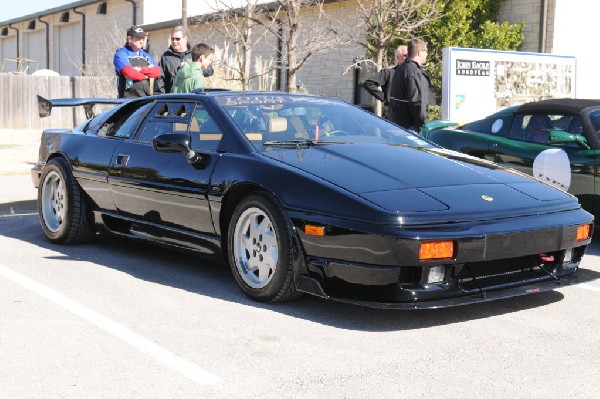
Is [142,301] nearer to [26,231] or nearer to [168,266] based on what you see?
[168,266]

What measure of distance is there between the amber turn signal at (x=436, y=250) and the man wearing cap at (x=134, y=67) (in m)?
6.49

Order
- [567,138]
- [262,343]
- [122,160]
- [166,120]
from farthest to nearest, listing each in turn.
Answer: [567,138]
[122,160]
[166,120]
[262,343]

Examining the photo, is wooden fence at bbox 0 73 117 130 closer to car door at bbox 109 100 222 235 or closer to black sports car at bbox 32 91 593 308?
car door at bbox 109 100 222 235

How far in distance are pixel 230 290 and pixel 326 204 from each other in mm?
1206

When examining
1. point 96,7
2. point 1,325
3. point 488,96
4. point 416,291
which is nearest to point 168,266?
point 1,325

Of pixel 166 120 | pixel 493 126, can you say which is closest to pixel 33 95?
pixel 493 126

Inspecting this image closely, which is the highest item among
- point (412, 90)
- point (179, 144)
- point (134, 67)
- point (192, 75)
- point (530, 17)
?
point (530, 17)

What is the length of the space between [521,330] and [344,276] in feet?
3.23

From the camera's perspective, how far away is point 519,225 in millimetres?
4746

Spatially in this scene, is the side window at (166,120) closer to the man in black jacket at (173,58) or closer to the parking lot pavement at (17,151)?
the man in black jacket at (173,58)

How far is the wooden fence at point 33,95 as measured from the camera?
93.5ft

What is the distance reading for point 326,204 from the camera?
479 cm

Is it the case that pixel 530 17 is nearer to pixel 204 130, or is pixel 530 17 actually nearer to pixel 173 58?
pixel 173 58

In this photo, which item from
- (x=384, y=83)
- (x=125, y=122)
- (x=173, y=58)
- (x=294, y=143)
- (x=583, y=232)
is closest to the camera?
(x=583, y=232)
